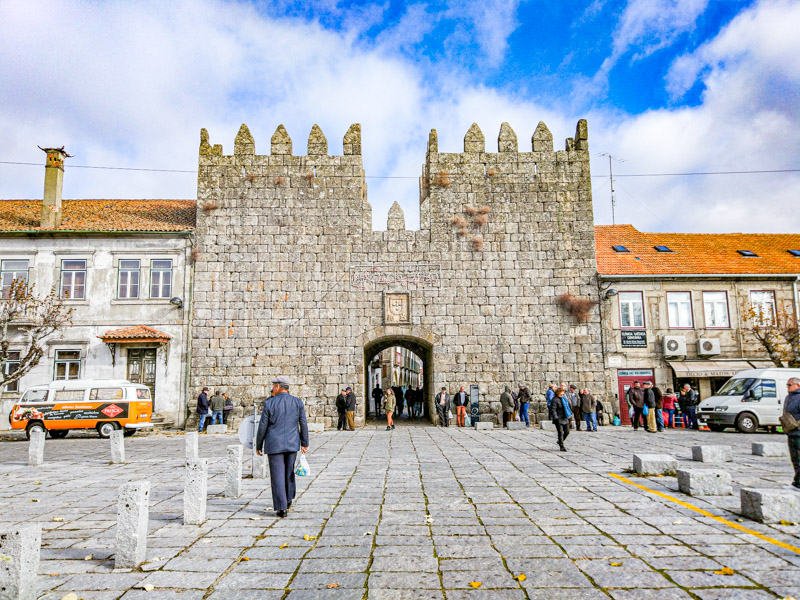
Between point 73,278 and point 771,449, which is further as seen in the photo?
point 73,278

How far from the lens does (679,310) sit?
2219 centimetres

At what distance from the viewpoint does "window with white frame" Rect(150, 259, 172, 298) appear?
20.5 m

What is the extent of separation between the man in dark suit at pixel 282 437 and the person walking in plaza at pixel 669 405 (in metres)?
16.7

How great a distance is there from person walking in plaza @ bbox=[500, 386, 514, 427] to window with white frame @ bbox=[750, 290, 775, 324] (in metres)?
10.8

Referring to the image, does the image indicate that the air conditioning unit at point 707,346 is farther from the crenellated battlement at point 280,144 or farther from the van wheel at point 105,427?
the van wheel at point 105,427

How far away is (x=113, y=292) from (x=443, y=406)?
12561mm

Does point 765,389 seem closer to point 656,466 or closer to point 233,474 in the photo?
point 656,466

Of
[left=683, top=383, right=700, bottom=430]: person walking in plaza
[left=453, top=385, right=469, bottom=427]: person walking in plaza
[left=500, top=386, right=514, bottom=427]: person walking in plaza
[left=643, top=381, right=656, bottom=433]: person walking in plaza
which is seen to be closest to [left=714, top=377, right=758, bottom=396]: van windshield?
[left=683, top=383, right=700, bottom=430]: person walking in plaza

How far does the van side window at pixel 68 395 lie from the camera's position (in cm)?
1777

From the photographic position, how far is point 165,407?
19.9m

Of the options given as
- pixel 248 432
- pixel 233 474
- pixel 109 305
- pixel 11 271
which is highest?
pixel 11 271

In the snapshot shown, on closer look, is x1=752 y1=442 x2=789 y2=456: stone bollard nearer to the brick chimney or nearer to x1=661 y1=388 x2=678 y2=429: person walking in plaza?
x1=661 y1=388 x2=678 y2=429: person walking in plaza

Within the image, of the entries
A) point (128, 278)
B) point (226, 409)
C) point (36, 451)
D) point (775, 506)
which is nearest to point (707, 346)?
point (775, 506)

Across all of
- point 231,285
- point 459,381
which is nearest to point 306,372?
point 231,285
